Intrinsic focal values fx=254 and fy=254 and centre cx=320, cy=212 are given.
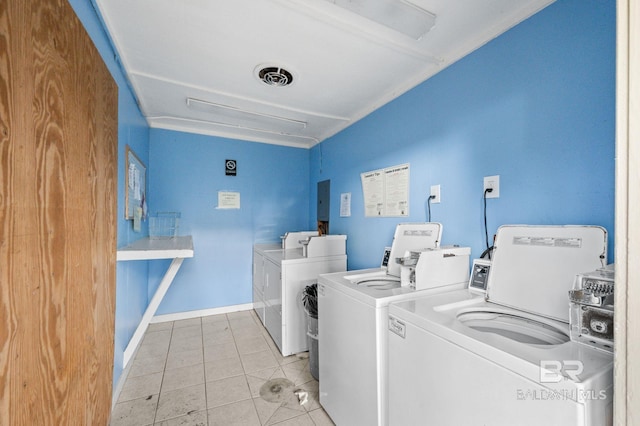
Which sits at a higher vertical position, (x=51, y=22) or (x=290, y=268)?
(x=51, y=22)

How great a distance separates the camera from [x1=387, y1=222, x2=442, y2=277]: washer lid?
5.79ft

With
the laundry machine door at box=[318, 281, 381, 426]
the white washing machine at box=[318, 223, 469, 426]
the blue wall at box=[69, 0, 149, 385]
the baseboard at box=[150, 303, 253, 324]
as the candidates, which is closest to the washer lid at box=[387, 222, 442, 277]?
the white washing machine at box=[318, 223, 469, 426]

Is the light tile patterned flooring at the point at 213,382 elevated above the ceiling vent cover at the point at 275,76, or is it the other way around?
the ceiling vent cover at the point at 275,76

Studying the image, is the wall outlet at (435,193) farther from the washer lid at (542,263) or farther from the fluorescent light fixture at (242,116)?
the fluorescent light fixture at (242,116)

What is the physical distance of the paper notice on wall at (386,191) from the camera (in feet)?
6.80

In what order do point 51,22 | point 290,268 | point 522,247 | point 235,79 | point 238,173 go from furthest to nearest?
point 238,173 < point 290,268 < point 235,79 < point 522,247 < point 51,22

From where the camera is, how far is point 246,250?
3.50 m

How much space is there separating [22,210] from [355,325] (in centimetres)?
136

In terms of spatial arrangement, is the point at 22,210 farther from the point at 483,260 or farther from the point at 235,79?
the point at 483,260

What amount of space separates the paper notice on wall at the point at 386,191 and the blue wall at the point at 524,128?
0.08 metres

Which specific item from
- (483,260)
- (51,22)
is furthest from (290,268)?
(51,22)

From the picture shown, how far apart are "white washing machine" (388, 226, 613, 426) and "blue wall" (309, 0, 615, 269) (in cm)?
16

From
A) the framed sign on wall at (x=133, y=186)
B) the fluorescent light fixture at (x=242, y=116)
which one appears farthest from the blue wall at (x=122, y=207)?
the fluorescent light fixture at (x=242, y=116)

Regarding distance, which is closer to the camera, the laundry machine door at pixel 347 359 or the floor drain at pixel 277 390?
the laundry machine door at pixel 347 359
